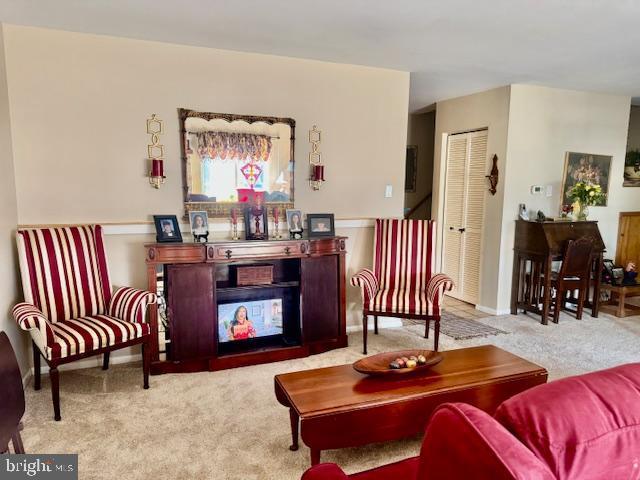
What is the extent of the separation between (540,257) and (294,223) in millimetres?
2614

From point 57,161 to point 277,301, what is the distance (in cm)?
192

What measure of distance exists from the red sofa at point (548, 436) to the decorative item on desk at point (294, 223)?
2.83 metres

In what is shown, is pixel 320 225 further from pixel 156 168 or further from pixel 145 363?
pixel 145 363

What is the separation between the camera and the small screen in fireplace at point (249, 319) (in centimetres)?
338

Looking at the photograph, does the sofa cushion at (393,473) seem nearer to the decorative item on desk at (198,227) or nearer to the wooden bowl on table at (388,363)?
the wooden bowl on table at (388,363)

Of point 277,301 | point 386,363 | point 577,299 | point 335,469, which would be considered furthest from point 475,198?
point 335,469

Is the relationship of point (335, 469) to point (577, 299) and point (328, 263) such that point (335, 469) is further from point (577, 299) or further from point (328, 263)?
point (577, 299)

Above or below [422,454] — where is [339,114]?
above

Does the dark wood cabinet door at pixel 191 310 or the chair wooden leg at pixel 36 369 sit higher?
the dark wood cabinet door at pixel 191 310

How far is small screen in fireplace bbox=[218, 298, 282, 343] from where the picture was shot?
11.1 ft

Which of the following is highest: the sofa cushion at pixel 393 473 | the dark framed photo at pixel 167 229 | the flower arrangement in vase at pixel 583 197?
the flower arrangement in vase at pixel 583 197

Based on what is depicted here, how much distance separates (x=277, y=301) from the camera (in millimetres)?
3568

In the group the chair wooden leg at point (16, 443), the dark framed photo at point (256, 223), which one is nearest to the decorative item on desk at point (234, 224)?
the dark framed photo at point (256, 223)

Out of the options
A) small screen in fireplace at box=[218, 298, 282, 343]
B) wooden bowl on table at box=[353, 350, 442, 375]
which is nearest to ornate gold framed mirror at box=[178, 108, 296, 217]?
small screen in fireplace at box=[218, 298, 282, 343]
